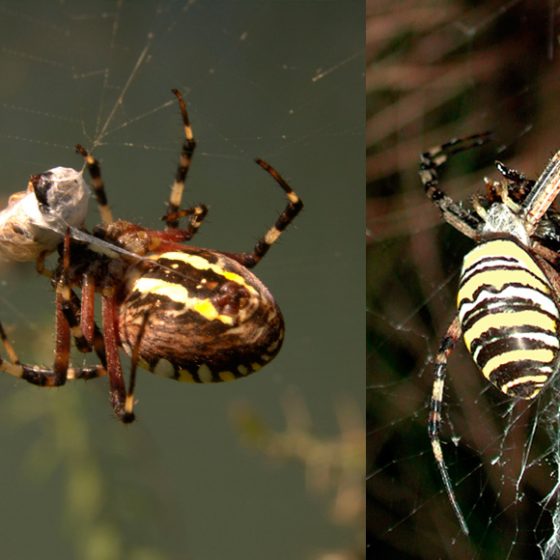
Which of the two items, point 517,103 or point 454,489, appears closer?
point 517,103

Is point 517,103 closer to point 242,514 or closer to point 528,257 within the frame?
point 528,257

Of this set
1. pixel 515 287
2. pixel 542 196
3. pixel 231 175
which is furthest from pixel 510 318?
pixel 231 175

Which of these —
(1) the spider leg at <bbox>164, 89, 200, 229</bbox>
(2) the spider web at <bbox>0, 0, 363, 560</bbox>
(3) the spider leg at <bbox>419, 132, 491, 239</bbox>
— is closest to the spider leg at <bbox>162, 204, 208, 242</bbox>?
(1) the spider leg at <bbox>164, 89, 200, 229</bbox>

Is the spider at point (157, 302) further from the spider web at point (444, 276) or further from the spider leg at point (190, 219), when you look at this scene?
the spider web at point (444, 276)

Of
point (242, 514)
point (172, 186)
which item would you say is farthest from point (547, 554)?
point (242, 514)

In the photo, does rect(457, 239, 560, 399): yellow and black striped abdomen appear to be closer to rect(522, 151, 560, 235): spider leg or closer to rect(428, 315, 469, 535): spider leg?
rect(522, 151, 560, 235): spider leg

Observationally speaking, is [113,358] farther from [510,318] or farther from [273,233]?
[510,318]
